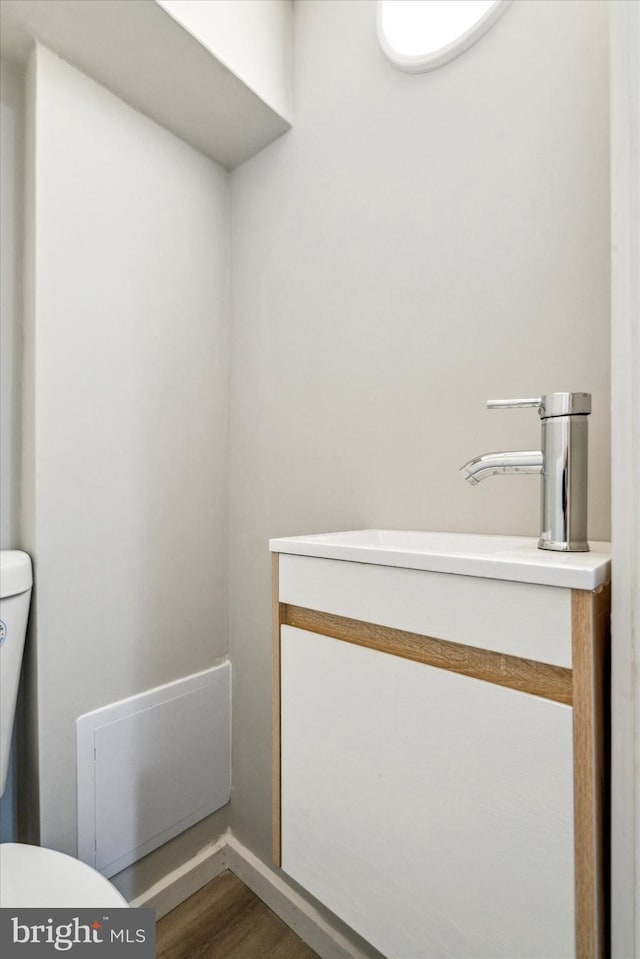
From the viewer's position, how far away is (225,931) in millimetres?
1067

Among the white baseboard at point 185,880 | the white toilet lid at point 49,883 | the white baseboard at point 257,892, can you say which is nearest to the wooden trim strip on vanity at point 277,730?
the white toilet lid at point 49,883

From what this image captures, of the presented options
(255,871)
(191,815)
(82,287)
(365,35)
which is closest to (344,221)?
(365,35)

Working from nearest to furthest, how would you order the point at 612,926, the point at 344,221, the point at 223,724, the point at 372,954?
the point at 612,926, the point at 372,954, the point at 344,221, the point at 223,724

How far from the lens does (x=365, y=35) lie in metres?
1.05

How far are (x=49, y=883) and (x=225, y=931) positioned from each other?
563mm

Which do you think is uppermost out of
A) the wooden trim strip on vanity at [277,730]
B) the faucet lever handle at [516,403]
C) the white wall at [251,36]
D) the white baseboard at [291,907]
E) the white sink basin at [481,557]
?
the white wall at [251,36]

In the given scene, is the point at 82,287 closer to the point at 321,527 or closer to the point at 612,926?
the point at 321,527

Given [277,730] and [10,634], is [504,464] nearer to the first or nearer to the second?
[277,730]

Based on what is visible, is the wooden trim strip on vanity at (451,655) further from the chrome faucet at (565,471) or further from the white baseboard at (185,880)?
the white baseboard at (185,880)

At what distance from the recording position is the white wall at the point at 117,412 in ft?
3.14

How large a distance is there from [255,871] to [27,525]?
0.98 m

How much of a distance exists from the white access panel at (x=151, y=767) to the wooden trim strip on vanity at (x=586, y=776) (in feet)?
2.93

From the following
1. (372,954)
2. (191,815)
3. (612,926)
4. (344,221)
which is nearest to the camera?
(612,926)

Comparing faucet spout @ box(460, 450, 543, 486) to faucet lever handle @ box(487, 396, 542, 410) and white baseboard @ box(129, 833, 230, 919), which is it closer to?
faucet lever handle @ box(487, 396, 542, 410)
